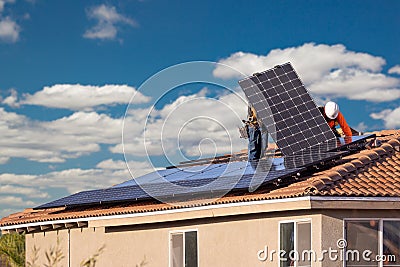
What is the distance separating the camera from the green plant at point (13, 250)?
111 feet

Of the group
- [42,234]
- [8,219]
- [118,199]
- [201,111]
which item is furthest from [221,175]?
[8,219]

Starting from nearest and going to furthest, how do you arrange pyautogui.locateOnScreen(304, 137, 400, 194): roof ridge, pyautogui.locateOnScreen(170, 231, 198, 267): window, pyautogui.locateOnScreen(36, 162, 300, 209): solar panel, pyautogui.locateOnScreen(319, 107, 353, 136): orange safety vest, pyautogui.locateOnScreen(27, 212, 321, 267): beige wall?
pyautogui.locateOnScreen(304, 137, 400, 194): roof ridge < pyautogui.locateOnScreen(27, 212, 321, 267): beige wall < pyautogui.locateOnScreen(36, 162, 300, 209): solar panel < pyautogui.locateOnScreen(170, 231, 198, 267): window < pyautogui.locateOnScreen(319, 107, 353, 136): orange safety vest

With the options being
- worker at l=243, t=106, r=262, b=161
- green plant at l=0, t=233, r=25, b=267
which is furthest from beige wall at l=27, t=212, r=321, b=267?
green plant at l=0, t=233, r=25, b=267

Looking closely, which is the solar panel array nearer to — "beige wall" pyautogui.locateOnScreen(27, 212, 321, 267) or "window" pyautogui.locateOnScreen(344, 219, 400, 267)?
"beige wall" pyautogui.locateOnScreen(27, 212, 321, 267)

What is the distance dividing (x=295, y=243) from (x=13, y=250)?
1864 centimetres

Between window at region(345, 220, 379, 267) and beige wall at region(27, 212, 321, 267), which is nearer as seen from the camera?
window at region(345, 220, 379, 267)

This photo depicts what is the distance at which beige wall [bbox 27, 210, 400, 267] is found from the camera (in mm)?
19094

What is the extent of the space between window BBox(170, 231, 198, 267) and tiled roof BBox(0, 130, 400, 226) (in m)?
0.93

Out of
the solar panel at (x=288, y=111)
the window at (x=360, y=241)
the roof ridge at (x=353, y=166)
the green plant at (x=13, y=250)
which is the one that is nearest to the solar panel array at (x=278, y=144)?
the solar panel at (x=288, y=111)

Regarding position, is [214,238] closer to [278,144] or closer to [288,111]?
[278,144]

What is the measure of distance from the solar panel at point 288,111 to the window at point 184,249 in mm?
3296

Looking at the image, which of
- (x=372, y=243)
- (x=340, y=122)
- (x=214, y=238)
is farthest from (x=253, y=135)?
(x=372, y=243)

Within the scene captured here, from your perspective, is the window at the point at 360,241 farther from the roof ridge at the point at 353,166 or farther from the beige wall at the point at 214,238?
the roof ridge at the point at 353,166

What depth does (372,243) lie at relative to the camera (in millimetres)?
19453
